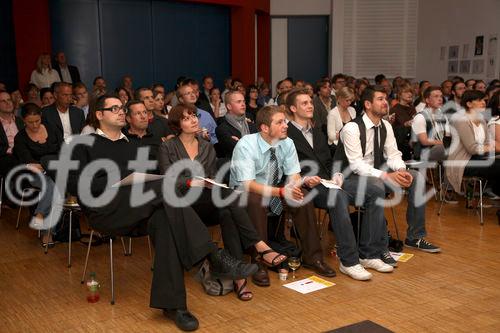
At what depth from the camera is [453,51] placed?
11.6 meters

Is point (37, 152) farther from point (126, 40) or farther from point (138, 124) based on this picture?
point (126, 40)

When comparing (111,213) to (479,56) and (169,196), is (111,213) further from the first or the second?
(479,56)

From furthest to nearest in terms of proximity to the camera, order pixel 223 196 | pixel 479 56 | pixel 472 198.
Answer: pixel 479 56 < pixel 472 198 < pixel 223 196

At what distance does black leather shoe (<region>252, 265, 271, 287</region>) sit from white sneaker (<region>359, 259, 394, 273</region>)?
0.77m

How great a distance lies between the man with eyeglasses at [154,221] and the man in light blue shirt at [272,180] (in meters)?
0.44

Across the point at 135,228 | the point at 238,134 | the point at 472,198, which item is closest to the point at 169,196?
the point at 135,228

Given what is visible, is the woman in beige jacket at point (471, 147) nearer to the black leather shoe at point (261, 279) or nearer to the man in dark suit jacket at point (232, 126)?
the man in dark suit jacket at point (232, 126)

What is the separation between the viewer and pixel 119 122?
392 cm

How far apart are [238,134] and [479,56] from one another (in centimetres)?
744

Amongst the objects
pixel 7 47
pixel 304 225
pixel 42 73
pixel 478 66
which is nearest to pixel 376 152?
pixel 304 225

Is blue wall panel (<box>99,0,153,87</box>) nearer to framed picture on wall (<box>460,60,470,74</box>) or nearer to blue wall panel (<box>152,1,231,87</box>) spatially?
blue wall panel (<box>152,1,231,87</box>)

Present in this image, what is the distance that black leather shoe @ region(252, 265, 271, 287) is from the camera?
3.85m

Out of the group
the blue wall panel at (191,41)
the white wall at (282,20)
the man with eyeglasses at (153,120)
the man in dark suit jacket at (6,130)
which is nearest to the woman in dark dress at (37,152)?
the man in dark suit jacket at (6,130)

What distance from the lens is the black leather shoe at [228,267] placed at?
3.51 meters
